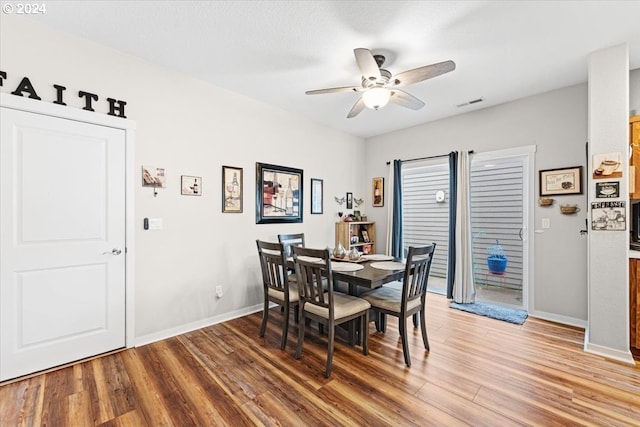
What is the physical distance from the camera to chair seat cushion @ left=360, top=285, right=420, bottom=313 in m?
2.60

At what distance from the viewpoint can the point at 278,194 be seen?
13.3 ft

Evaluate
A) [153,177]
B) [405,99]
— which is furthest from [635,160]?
[153,177]

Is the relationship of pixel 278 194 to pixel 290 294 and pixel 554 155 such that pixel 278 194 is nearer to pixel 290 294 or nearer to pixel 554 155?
pixel 290 294

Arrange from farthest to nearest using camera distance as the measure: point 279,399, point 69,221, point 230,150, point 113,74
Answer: point 230,150 → point 113,74 → point 69,221 → point 279,399

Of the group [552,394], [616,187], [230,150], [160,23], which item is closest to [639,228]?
[616,187]

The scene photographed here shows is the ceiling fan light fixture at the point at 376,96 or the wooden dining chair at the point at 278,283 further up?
the ceiling fan light fixture at the point at 376,96

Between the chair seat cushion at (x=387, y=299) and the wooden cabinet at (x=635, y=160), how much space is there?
7.47 feet

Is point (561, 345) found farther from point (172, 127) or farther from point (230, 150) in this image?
point (172, 127)

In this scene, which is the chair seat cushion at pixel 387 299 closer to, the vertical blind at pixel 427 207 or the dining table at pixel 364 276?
the dining table at pixel 364 276

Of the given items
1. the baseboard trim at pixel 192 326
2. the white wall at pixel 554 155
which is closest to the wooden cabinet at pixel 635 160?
the white wall at pixel 554 155

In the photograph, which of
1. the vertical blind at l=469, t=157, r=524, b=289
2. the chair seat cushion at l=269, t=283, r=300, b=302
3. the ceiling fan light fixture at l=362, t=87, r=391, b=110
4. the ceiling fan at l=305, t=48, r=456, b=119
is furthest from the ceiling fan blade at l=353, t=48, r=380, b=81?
the vertical blind at l=469, t=157, r=524, b=289

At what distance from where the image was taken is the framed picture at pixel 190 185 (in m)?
3.11

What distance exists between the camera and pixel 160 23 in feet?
7.46

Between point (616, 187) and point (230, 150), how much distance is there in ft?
13.1
